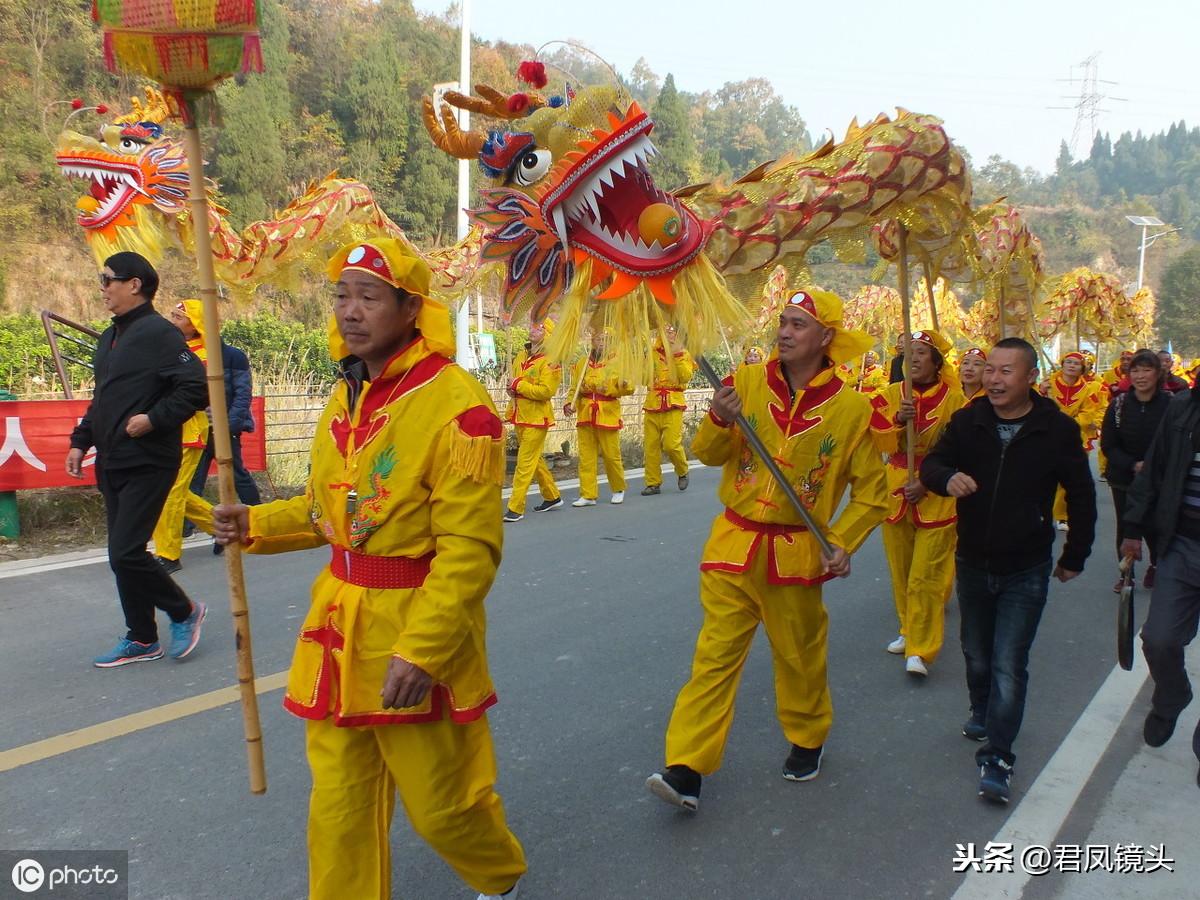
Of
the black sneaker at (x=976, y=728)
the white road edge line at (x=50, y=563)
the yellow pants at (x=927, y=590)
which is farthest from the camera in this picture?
the white road edge line at (x=50, y=563)

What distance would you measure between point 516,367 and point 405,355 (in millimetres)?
6916

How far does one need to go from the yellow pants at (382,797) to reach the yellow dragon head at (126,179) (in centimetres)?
583

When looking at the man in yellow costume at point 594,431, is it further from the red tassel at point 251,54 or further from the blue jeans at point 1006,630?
the red tassel at point 251,54

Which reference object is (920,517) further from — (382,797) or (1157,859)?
(382,797)

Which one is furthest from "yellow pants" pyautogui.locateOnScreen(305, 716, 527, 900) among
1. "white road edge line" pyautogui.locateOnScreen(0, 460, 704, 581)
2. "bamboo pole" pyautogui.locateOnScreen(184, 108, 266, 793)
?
"white road edge line" pyautogui.locateOnScreen(0, 460, 704, 581)

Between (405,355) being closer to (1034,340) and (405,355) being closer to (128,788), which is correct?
(128,788)

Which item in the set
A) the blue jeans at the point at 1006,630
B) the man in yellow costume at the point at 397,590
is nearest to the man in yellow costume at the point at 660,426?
the blue jeans at the point at 1006,630

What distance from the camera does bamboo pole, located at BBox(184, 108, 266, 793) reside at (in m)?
2.08

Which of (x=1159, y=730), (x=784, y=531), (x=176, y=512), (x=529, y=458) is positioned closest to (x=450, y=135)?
(x=784, y=531)

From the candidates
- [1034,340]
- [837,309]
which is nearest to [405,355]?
[837,309]

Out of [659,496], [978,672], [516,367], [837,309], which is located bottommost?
[659,496]

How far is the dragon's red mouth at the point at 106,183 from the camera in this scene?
21.7 feet

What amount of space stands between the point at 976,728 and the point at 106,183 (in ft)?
22.4

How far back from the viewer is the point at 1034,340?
5977mm
